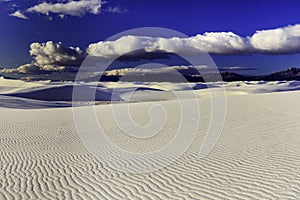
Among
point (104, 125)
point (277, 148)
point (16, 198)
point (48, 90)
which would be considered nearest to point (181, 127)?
point (104, 125)

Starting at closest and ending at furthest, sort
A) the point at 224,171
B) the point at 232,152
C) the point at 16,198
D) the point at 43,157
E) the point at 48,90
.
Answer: the point at 16,198 → the point at 224,171 → the point at 232,152 → the point at 43,157 → the point at 48,90

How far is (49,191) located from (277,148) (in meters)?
6.91

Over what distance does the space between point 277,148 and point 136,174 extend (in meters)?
4.76

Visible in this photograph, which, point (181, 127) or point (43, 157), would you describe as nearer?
point (43, 157)

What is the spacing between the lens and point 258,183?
23.6 feet

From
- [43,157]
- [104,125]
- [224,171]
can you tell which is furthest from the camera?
[104,125]

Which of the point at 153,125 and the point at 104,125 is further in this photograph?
the point at 104,125

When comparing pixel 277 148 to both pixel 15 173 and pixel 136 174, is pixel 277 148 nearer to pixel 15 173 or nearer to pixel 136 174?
pixel 136 174

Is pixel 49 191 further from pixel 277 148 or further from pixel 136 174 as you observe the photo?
pixel 277 148

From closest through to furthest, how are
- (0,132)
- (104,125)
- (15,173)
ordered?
(15,173), (0,132), (104,125)

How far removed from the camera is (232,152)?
10430 millimetres

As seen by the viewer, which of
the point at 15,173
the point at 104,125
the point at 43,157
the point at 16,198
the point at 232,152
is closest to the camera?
the point at 16,198

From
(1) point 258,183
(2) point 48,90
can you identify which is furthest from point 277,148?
(2) point 48,90

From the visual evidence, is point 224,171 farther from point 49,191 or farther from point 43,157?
point 43,157
